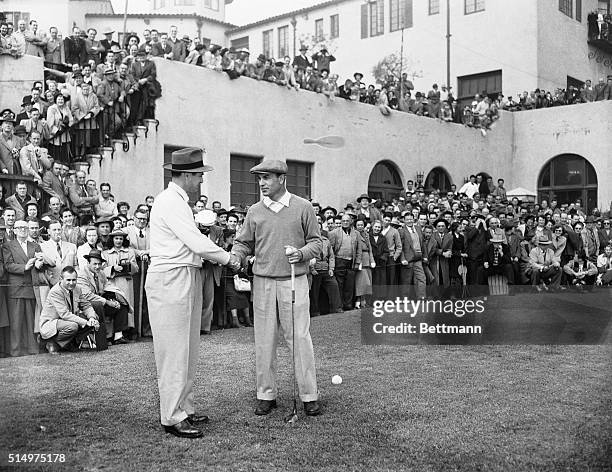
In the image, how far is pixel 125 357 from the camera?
872cm

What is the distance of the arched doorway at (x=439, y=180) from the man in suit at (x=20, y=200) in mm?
15824

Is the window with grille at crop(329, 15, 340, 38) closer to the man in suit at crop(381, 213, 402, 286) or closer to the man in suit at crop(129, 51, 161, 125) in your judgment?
the man in suit at crop(129, 51, 161, 125)

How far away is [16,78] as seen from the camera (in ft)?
47.7

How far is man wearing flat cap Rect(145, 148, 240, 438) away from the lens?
217 inches

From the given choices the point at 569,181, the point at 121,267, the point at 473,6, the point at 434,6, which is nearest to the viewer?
the point at 121,267

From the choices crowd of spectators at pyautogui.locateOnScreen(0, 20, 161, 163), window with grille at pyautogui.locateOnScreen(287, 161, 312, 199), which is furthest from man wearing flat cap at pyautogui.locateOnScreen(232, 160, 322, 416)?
window with grille at pyautogui.locateOnScreen(287, 161, 312, 199)

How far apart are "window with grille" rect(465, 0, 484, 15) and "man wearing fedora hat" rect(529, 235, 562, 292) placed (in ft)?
55.1

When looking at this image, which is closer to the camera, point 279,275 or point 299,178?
point 279,275

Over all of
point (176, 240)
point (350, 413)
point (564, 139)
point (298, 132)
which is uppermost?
point (564, 139)

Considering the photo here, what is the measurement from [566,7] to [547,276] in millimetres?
19538

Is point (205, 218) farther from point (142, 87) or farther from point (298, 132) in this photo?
point (298, 132)

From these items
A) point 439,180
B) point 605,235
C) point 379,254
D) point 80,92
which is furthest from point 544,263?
point 439,180

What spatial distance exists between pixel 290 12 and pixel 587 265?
22821 mm

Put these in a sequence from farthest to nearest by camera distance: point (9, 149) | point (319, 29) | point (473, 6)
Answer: point (319, 29) < point (473, 6) < point (9, 149)
